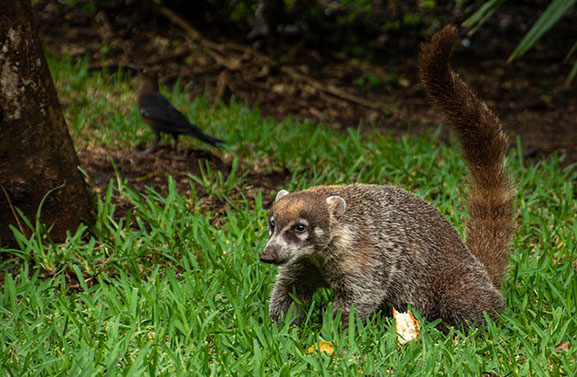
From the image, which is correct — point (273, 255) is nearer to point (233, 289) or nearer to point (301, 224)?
point (301, 224)

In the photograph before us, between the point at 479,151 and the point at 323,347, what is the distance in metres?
1.25

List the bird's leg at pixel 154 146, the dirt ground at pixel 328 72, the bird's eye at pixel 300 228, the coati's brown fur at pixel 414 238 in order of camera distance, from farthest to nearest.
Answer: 1. the dirt ground at pixel 328 72
2. the bird's leg at pixel 154 146
3. the coati's brown fur at pixel 414 238
4. the bird's eye at pixel 300 228

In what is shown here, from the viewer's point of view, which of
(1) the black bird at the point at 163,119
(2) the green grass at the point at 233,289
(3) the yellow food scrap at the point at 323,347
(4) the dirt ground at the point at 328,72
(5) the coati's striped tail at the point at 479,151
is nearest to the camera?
(2) the green grass at the point at 233,289

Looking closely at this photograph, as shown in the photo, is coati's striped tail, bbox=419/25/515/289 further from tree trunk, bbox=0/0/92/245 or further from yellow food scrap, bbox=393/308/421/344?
tree trunk, bbox=0/0/92/245

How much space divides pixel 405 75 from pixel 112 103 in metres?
3.75

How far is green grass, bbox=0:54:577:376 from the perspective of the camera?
2859 millimetres

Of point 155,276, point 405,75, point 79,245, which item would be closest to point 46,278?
point 79,245

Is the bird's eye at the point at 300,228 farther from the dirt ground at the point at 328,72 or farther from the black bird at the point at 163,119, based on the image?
the dirt ground at the point at 328,72

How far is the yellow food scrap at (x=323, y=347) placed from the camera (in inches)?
118

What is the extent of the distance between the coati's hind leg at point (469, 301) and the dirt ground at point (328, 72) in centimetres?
340

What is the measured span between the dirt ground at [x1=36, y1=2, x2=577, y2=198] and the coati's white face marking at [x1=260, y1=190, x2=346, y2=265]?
379 centimetres

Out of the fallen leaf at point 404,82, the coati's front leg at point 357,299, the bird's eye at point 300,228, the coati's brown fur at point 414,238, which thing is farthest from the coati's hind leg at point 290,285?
the fallen leaf at point 404,82

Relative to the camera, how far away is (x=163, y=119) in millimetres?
5066

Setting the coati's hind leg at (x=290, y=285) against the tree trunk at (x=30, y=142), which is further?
the tree trunk at (x=30, y=142)
